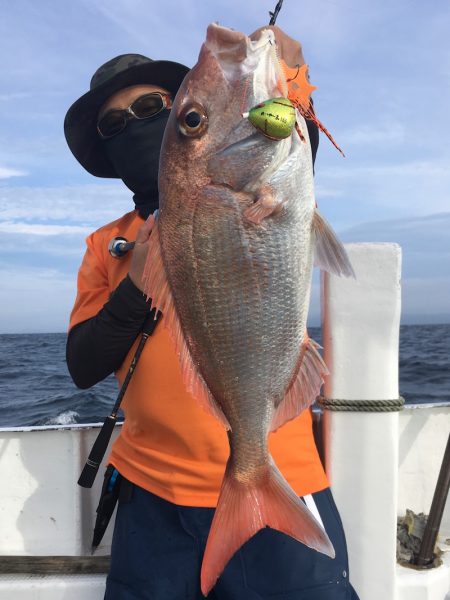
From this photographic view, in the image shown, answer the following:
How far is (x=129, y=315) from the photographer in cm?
225

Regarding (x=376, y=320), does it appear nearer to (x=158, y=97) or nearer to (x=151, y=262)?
(x=151, y=262)

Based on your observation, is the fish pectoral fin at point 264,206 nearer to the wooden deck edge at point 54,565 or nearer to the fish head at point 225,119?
the fish head at point 225,119

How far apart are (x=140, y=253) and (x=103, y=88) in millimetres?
1096

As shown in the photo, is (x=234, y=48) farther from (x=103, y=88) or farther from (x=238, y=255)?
(x=103, y=88)

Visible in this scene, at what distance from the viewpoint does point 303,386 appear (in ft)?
6.04

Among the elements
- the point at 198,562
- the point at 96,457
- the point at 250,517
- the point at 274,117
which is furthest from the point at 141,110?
the point at 198,562

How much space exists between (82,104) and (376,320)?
1.89 m

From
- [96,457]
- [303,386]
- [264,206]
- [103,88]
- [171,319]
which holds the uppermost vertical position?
[103,88]

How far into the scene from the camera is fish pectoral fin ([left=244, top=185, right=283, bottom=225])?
63.9 inches

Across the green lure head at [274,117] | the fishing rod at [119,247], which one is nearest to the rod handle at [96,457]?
the fishing rod at [119,247]

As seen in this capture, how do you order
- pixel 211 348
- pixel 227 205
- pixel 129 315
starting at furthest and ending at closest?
pixel 129 315, pixel 211 348, pixel 227 205

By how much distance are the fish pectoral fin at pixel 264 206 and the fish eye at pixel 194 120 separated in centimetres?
29

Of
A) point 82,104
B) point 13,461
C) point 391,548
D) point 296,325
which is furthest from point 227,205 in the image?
point 13,461

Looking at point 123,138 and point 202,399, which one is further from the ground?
point 123,138
